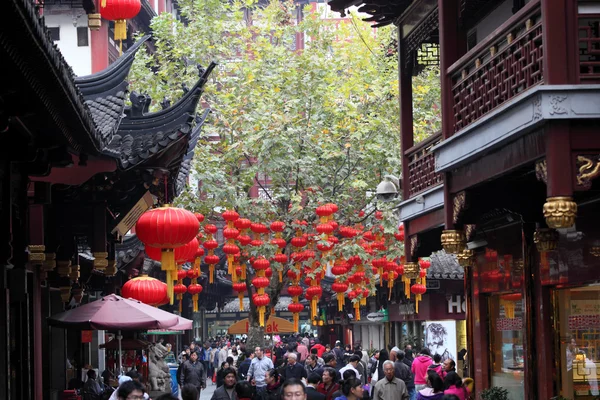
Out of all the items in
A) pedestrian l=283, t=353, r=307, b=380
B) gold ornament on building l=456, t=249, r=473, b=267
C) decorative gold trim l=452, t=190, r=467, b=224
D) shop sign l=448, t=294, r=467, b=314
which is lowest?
pedestrian l=283, t=353, r=307, b=380

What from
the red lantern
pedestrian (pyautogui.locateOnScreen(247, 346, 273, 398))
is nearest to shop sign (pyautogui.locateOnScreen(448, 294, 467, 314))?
pedestrian (pyautogui.locateOnScreen(247, 346, 273, 398))

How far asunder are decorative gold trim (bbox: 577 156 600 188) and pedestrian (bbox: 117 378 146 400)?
14.9 feet

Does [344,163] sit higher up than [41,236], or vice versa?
[344,163]

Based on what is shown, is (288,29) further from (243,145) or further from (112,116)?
(112,116)

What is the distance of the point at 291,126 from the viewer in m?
27.5

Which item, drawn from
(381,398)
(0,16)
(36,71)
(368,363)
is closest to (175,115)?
(381,398)

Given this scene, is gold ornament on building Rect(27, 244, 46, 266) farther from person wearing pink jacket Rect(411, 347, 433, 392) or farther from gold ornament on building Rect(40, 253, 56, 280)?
person wearing pink jacket Rect(411, 347, 433, 392)

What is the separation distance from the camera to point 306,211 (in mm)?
28094

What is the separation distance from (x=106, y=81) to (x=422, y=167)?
183 inches

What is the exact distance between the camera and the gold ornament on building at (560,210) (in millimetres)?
8766

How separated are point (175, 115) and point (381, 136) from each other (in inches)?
479

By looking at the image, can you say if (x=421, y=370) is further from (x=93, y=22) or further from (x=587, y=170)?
(x=587, y=170)

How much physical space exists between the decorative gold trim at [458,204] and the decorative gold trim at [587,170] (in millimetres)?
2805

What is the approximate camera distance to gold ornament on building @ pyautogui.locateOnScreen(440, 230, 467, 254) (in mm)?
12094
